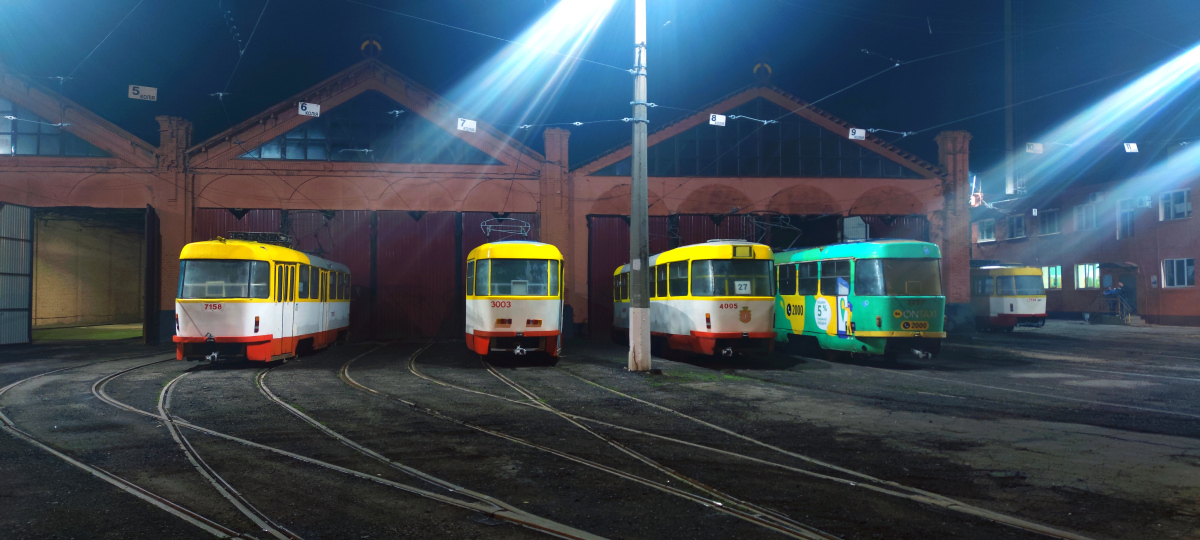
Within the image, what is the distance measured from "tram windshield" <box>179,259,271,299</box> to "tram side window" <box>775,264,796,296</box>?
1267 cm

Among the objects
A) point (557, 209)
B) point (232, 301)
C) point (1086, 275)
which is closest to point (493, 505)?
point (232, 301)

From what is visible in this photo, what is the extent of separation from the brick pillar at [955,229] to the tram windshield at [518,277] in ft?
66.5

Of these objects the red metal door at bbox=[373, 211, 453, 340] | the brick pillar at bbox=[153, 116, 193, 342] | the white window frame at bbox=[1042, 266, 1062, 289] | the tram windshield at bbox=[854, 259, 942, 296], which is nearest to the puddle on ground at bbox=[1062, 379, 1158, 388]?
the tram windshield at bbox=[854, 259, 942, 296]

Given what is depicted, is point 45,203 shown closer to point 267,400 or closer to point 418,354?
point 418,354

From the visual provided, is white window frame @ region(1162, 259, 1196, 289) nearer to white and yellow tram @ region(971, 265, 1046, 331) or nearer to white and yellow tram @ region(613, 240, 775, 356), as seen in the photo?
white and yellow tram @ region(971, 265, 1046, 331)

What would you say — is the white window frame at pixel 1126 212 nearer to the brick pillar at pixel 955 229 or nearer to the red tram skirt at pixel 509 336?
the brick pillar at pixel 955 229

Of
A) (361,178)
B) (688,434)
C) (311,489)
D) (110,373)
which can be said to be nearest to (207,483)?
(311,489)

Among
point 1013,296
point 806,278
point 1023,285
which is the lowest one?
point 1013,296

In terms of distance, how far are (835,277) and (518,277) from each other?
7.31 metres

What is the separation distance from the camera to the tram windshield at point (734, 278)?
1574cm

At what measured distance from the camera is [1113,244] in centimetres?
3559

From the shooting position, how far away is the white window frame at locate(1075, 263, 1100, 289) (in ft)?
121

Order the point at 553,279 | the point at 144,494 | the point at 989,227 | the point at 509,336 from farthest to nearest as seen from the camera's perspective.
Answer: the point at 989,227
the point at 553,279
the point at 509,336
the point at 144,494

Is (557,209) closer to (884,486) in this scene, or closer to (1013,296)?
(1013,296)
